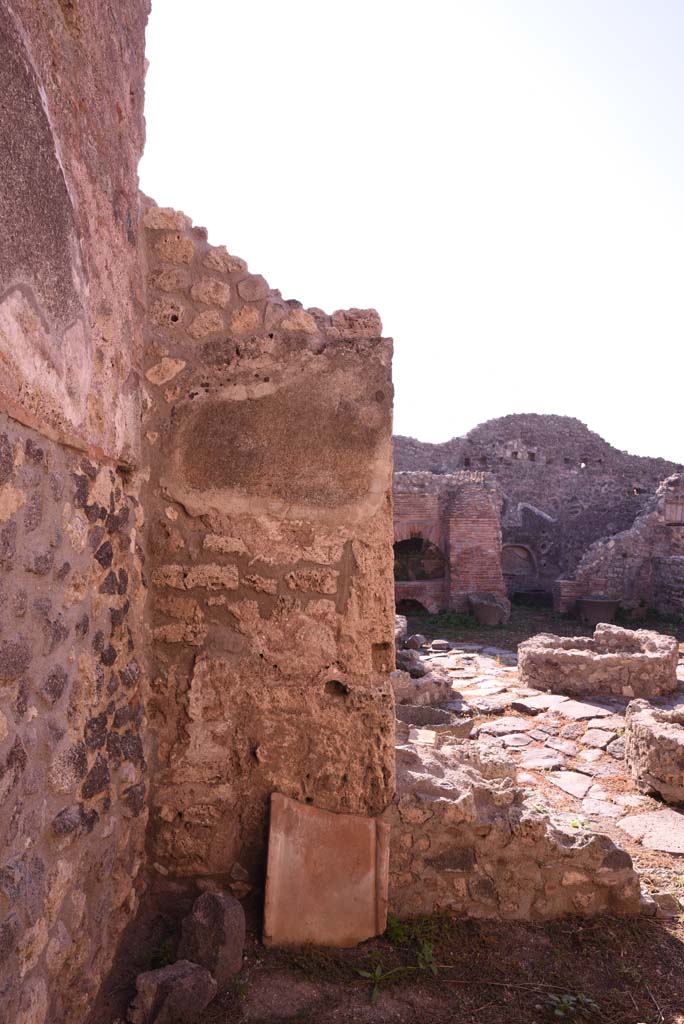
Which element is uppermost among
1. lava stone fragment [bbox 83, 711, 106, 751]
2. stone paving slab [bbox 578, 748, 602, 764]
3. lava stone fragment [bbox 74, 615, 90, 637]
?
lava stone fragment [bbox 74, 615, 90, 637]

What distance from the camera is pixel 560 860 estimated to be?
2885 millimetres

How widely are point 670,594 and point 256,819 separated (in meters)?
14.2

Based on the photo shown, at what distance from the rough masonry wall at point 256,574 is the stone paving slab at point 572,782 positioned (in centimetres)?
308

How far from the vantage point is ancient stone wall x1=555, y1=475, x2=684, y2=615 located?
14.7 meters

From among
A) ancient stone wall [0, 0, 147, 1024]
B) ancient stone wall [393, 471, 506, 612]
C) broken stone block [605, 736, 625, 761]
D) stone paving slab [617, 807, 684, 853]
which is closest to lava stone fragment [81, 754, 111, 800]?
ancient stone wall [0, 0, 147, 1024]

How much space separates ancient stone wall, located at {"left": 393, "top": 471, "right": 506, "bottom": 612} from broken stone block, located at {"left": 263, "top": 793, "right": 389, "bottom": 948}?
40.1 feet

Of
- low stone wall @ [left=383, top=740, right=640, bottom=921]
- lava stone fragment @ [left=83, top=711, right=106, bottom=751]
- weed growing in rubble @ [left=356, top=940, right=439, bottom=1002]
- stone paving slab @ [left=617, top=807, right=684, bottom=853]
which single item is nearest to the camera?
lava stone fragment @ [left=83, top=711, right=106, bottom=751]

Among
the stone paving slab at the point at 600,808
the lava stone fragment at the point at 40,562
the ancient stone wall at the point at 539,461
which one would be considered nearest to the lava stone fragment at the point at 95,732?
the lava stone fragment at the point at 40,562

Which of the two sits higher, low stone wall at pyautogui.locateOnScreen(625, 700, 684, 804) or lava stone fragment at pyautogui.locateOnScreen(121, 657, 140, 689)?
lava stone fragment at pyautogui.locateOnScreen(121, 657, 140, 689)

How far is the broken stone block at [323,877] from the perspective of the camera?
8.07 ft

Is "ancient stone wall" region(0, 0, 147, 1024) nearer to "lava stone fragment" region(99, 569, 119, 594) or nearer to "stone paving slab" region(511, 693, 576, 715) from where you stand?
"lava stone fragment" region(99, 569, 119, 594)

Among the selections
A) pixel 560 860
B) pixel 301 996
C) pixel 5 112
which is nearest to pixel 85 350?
pixel 5 112

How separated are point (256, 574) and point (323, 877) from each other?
1.19 m

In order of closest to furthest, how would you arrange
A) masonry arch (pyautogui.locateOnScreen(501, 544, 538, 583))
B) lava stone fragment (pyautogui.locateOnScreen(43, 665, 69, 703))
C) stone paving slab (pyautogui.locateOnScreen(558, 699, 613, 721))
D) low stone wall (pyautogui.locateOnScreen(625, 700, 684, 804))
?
1. lava stone fragment (pyautogui.locateOnScreen(43, 665, 69, 703))
2. low stone wall (pyautogui.locateOnScreen(625, 700, 684, 804))
3. stone paving slab (pyautogui.locateOnScreen(558, 699, 613, 721))
4. masonry arch (pyautogui.locateOnScreen(501, 544, 538, 583))
